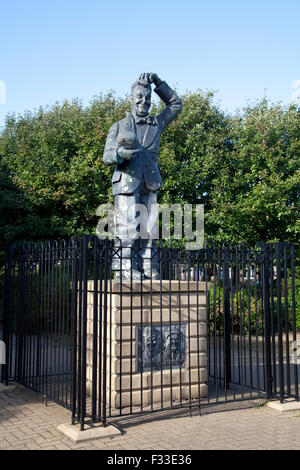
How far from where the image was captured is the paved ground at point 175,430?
484cm

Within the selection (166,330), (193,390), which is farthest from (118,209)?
(193,390)

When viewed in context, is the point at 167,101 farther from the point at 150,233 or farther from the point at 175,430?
the point at 175,430

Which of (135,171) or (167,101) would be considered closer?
(135,171)

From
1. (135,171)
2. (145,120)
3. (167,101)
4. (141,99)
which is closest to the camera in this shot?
(135,171)

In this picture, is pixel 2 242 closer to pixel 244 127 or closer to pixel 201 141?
pixel 201 141

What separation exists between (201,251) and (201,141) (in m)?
12.7

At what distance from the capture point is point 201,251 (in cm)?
674

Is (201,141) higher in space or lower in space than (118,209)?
higher

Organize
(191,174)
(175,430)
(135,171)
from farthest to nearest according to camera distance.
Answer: (191,174), (135,171), (175,430)

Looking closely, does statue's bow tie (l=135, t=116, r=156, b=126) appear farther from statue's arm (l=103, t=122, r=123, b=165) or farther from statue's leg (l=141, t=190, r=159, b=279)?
statue's leg (l=141, t=190, r=159, b=279)

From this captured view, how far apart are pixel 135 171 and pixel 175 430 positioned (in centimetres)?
379

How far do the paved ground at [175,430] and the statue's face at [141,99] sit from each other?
15.3 feet

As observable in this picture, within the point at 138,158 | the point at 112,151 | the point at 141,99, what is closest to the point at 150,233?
the point at 138,158

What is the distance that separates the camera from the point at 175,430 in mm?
5332
